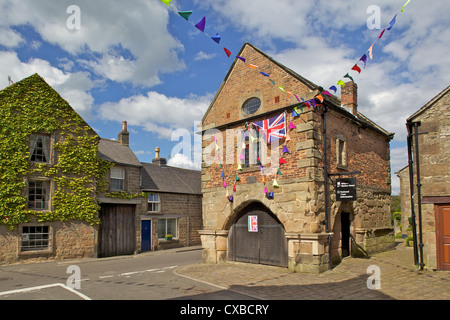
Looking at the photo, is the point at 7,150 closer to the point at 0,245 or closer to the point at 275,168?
the point at 0,245

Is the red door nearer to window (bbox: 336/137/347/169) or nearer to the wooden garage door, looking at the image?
window (bbox: 336/137/347/169)

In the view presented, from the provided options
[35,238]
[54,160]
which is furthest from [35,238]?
[54,160]

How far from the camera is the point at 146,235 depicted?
23.5 m

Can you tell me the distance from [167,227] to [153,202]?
2.21 meters

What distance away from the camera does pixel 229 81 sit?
49.7ft

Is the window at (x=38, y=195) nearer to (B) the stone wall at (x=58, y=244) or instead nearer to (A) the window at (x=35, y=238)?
(B) the stone wall at (x=58, y=244)

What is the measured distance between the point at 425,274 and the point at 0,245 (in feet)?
57.9

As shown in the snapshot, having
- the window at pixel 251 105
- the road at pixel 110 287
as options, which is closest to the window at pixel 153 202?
the road at pixel 110 287

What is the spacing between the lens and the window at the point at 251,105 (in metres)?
14.0

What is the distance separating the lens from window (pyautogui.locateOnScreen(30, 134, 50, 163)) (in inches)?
723

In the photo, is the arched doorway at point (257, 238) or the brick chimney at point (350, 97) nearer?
the arched doorway at point (257, 238)

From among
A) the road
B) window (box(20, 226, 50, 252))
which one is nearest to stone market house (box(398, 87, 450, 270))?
the road

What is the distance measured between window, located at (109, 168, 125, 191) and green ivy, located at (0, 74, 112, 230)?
0.89m
